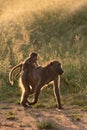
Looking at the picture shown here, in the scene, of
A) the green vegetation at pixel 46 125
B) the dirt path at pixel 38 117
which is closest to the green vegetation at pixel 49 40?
the dirt path at pixel 38 117

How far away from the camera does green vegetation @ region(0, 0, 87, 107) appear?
11.3 meters

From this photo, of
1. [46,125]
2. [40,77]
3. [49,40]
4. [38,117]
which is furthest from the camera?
[49,40]

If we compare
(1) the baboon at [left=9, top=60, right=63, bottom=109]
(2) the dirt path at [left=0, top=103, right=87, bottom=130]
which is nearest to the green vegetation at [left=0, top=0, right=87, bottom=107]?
(1) the baboon at [left=9, top=60, right=63, bottom=109]

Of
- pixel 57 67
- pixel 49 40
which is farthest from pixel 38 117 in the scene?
pixel 49 40

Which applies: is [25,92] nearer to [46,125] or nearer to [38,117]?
[38,117]

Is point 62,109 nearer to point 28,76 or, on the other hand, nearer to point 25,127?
point 28,76

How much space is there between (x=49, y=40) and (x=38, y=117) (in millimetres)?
6398

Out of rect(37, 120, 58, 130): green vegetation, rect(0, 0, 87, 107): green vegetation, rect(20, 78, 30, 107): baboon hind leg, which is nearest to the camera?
rect(37, 120, 58, 130): green vegetation

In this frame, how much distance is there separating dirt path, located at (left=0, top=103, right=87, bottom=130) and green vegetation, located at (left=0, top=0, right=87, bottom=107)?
0.89m

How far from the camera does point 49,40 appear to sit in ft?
48.3

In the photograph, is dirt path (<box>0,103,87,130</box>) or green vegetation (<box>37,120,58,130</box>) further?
dirt path (<box>0,103,87,130</box>)

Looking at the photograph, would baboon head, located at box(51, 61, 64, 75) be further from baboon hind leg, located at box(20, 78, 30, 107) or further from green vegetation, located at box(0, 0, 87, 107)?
green vegetation, located at box(0, 0, 87, 107)

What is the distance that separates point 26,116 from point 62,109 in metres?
1.01

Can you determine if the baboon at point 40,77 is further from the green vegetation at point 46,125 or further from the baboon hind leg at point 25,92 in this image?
the green vegetation at point 46,125
